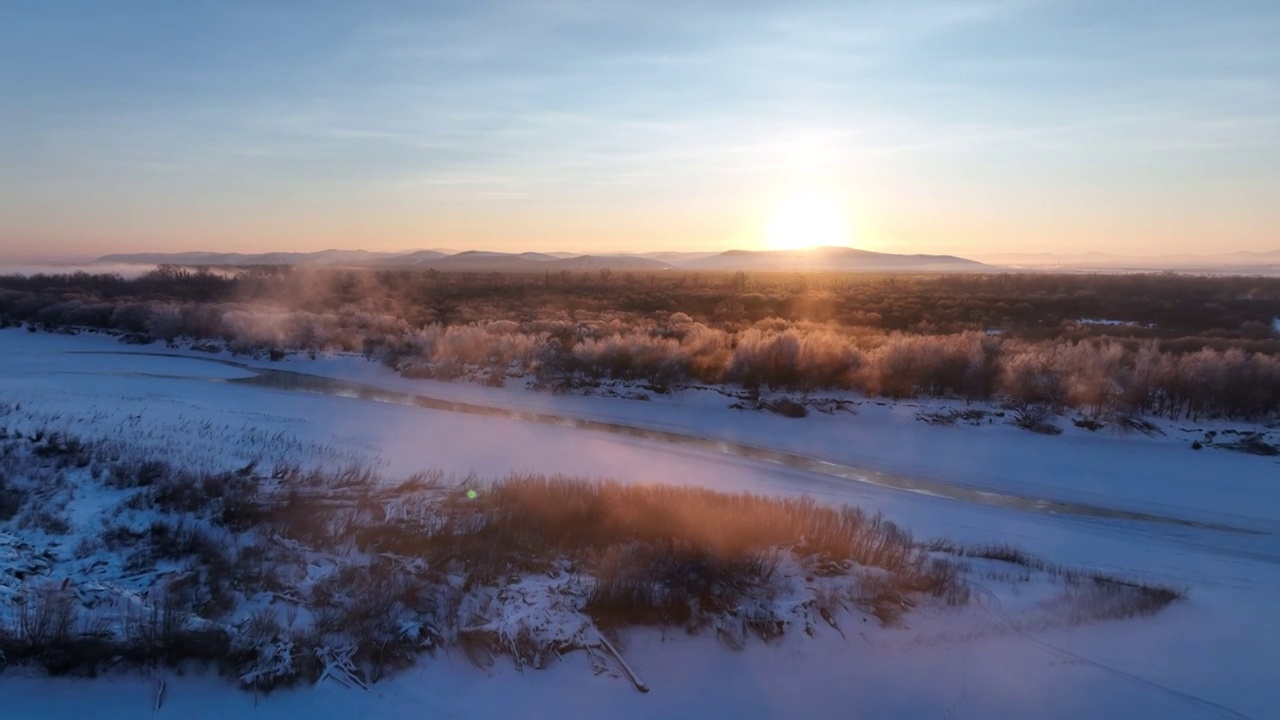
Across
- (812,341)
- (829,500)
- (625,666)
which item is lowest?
(829,500)

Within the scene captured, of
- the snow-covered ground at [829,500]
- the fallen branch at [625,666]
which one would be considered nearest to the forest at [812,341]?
the snow-covered ground at [829,500]

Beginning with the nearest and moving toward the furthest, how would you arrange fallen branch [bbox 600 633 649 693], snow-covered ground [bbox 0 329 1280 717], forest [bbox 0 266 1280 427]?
1. snow-covered ground [bbox 0 329 1280 717]
2. fallen branch [bbox 600 633 649 693]
3. forest [bbox 0 266 1280 427]

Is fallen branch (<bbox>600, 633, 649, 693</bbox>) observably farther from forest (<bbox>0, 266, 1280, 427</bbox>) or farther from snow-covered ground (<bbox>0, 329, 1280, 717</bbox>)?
forest (<bbox>0, 266, 1280, 427</bbox>)

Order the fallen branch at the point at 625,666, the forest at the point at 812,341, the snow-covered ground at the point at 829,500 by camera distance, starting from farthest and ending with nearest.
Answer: the forest at the point at 812,341 → the fallen branch at the point at 625,666 → the snow-covered ground at the point at 829,500

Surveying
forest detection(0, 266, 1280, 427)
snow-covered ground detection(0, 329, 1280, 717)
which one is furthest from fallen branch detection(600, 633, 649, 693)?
forest detection(0, 266, 1280, 427)

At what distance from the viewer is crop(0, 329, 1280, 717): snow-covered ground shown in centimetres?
548

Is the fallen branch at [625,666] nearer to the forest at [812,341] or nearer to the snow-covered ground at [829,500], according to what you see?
the snow-covered ground at [829,500]

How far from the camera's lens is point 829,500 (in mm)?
11008

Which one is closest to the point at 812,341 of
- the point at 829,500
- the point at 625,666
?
the point at 829,500

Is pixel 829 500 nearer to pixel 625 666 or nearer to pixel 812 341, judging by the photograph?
pixel 625 666

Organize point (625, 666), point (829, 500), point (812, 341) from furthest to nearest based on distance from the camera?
point (812, 341)
point (829, 500)
point (625, 666)

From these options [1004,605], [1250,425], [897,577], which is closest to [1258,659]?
[1004,605]

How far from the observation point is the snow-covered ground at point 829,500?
548cm

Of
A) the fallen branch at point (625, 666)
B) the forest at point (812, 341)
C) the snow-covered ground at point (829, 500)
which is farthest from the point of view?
the forest at point (812, 341)
